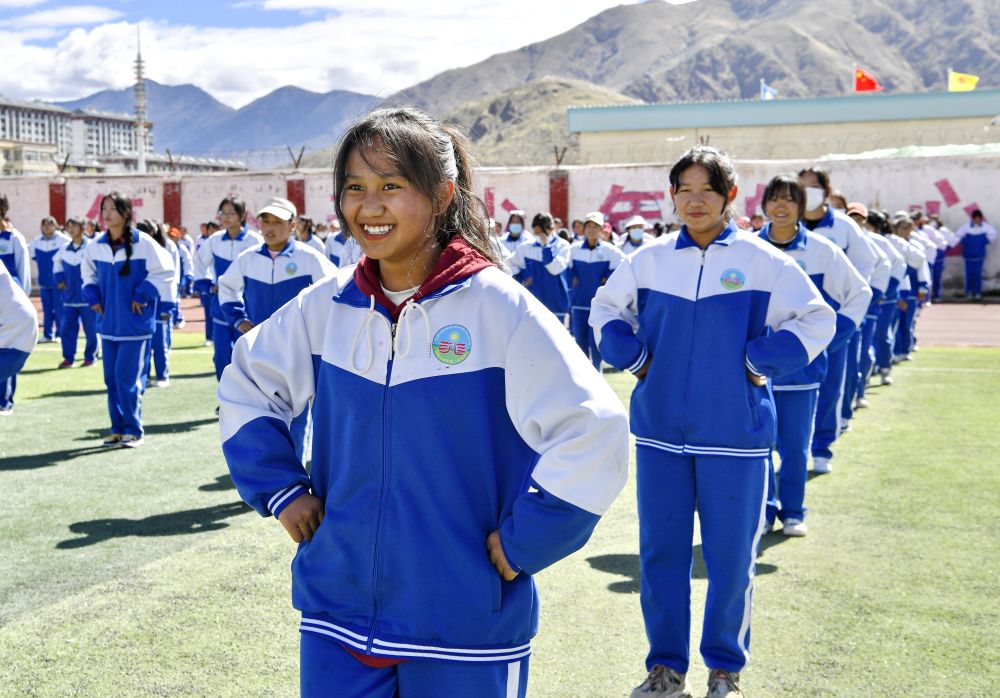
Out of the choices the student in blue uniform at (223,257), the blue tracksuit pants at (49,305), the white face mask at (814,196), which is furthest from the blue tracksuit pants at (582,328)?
the white face mask at (814,196)

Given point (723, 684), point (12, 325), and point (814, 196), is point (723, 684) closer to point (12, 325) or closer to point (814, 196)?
point (12, 325)

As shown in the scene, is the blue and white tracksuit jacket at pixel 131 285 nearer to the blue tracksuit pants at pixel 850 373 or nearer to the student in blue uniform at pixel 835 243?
the student in blue uniform at pixel 835 243

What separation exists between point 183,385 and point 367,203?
12.2 metres

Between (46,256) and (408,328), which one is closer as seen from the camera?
(408,328)

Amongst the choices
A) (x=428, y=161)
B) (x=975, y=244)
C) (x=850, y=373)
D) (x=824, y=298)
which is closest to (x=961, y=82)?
(x=975, y=244)

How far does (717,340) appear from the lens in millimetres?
4656

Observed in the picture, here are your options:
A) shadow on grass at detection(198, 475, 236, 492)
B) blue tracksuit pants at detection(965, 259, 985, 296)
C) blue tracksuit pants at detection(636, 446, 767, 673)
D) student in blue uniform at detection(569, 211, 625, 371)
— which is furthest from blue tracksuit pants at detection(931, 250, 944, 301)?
blue tracksuit pants at detection(636, 446, 767, 673)

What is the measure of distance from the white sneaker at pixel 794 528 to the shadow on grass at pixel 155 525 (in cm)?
349

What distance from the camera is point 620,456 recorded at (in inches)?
105

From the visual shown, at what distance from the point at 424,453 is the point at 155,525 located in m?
5.22

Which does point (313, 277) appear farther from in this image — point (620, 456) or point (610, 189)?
point (610, 189)

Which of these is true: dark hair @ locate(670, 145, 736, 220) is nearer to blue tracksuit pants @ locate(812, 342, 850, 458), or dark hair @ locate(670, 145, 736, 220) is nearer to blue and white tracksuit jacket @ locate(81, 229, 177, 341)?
blue tracksuit pants @ locate(812, 342, 850, 458)

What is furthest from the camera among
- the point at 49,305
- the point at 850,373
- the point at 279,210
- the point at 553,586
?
the point at 49,305

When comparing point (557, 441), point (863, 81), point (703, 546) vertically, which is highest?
point (863, 81)
